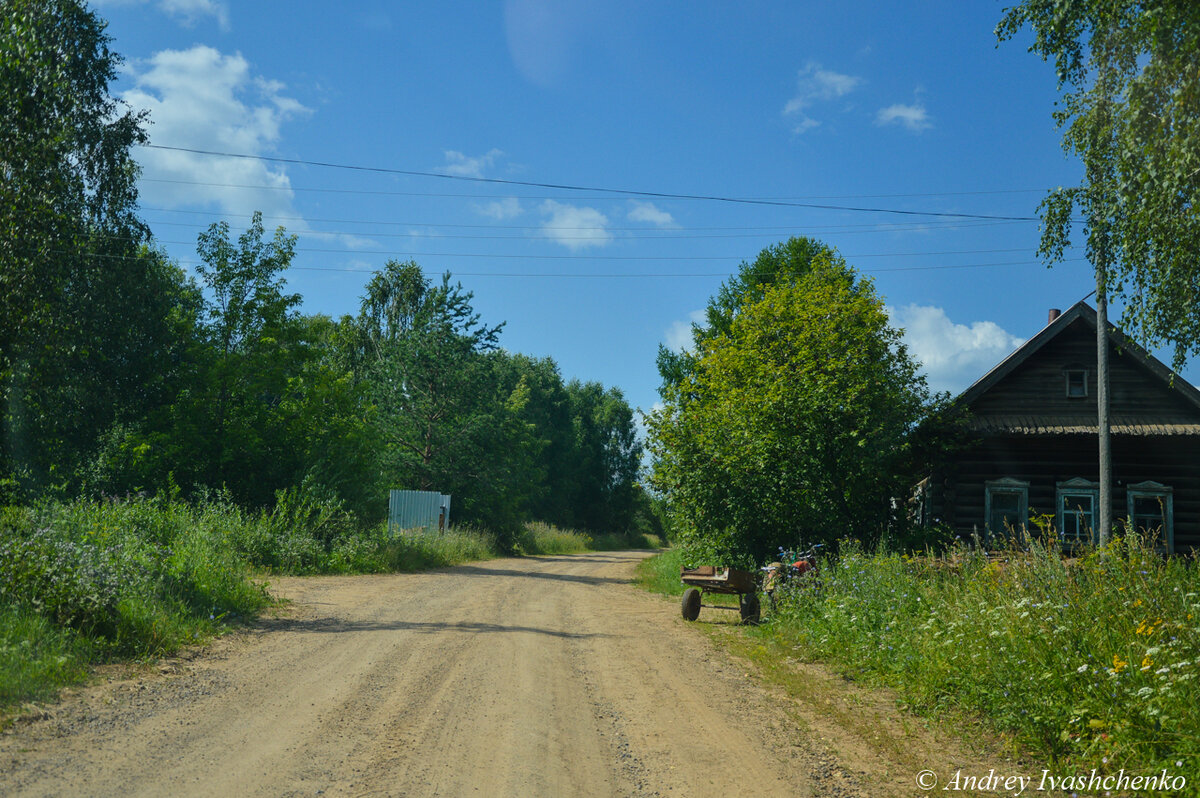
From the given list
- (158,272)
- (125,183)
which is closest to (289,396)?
(158,272)

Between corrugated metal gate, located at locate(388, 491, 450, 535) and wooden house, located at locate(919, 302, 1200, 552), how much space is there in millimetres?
17570

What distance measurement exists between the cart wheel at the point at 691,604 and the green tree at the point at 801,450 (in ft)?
12.9

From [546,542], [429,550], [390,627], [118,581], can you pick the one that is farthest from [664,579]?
[546,542]

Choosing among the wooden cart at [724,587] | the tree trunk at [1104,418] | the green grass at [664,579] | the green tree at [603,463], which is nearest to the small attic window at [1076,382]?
the tree trunk at [1104,418]

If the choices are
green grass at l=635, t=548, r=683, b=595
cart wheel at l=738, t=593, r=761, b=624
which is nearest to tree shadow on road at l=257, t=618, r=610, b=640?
cart wheel at l=738, t=593, r=761, b=624

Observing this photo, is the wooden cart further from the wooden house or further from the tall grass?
the wooden house

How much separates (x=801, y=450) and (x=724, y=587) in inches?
200

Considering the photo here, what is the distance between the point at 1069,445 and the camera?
20125mm

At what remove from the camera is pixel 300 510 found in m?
20.2

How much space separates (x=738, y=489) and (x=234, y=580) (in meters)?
10.1

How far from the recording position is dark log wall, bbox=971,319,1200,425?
19703 mm

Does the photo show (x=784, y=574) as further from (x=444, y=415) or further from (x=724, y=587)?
(x=444, y=415)

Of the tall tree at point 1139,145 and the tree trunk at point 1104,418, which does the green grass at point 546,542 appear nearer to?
the tree trunk at point 1104,418

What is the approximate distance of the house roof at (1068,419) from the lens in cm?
1900
